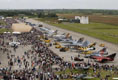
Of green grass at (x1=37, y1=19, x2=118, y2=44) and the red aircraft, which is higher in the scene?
the red aircraft

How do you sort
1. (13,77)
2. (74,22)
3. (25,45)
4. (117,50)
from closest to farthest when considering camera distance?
1. (13,77)
2. (117,50)
3. (25,45)
4. (74,22)

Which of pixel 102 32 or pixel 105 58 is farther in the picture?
pixel 102 32

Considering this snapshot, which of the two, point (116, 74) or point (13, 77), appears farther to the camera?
point (116, 74)

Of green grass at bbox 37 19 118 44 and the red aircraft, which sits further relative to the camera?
green grass at bbox 37 19 118 44

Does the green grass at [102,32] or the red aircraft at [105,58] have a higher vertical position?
the red aircraft at [105,58]

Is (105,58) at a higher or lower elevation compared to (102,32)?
higher

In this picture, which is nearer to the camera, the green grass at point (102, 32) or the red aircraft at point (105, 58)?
the red aircraft at point (105, 58)

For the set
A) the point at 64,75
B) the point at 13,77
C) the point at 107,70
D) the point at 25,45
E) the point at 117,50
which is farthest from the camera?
the point at 25,45

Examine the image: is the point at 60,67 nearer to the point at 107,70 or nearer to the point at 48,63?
the point at 48,63

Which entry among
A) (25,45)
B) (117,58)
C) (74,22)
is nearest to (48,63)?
(117,58)

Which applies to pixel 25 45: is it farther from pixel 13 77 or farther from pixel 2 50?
pixel 13 77
